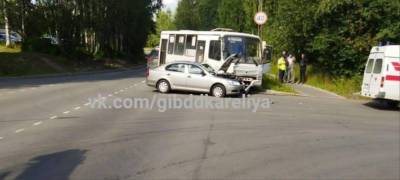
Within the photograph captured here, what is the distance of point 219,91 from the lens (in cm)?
2098

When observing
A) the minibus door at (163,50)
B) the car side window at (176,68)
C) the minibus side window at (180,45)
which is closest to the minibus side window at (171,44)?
the minibus side window at (180,45)

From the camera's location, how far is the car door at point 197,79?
21125 mm

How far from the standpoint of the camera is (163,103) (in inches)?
706

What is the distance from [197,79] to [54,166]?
13.5m

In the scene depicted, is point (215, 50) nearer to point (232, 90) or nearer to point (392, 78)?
point (232, 90)

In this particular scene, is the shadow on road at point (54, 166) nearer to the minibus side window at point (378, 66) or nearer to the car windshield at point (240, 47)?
the minibus side window at point (378, 66)

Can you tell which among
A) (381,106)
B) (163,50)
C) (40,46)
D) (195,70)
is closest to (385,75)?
(381,106)

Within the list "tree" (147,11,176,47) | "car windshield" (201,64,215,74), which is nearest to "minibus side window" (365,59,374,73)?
"car windshield" (201,64,215,74)

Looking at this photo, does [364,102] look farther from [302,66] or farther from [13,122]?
[13,122]

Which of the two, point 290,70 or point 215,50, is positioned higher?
point 215,50

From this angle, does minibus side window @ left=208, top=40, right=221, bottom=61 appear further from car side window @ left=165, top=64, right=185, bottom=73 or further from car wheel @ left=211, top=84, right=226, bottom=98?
car wheel @ left=211, top=84, right=226, bottom=98

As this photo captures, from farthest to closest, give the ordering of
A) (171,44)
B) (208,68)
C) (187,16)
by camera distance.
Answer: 1. (187,16)
2. (171,44)
3. (208,68)

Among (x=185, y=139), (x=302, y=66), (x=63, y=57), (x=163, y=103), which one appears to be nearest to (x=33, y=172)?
(x=185, y=139)

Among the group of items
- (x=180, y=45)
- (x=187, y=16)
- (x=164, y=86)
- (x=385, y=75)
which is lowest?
(x=164, y=86)
